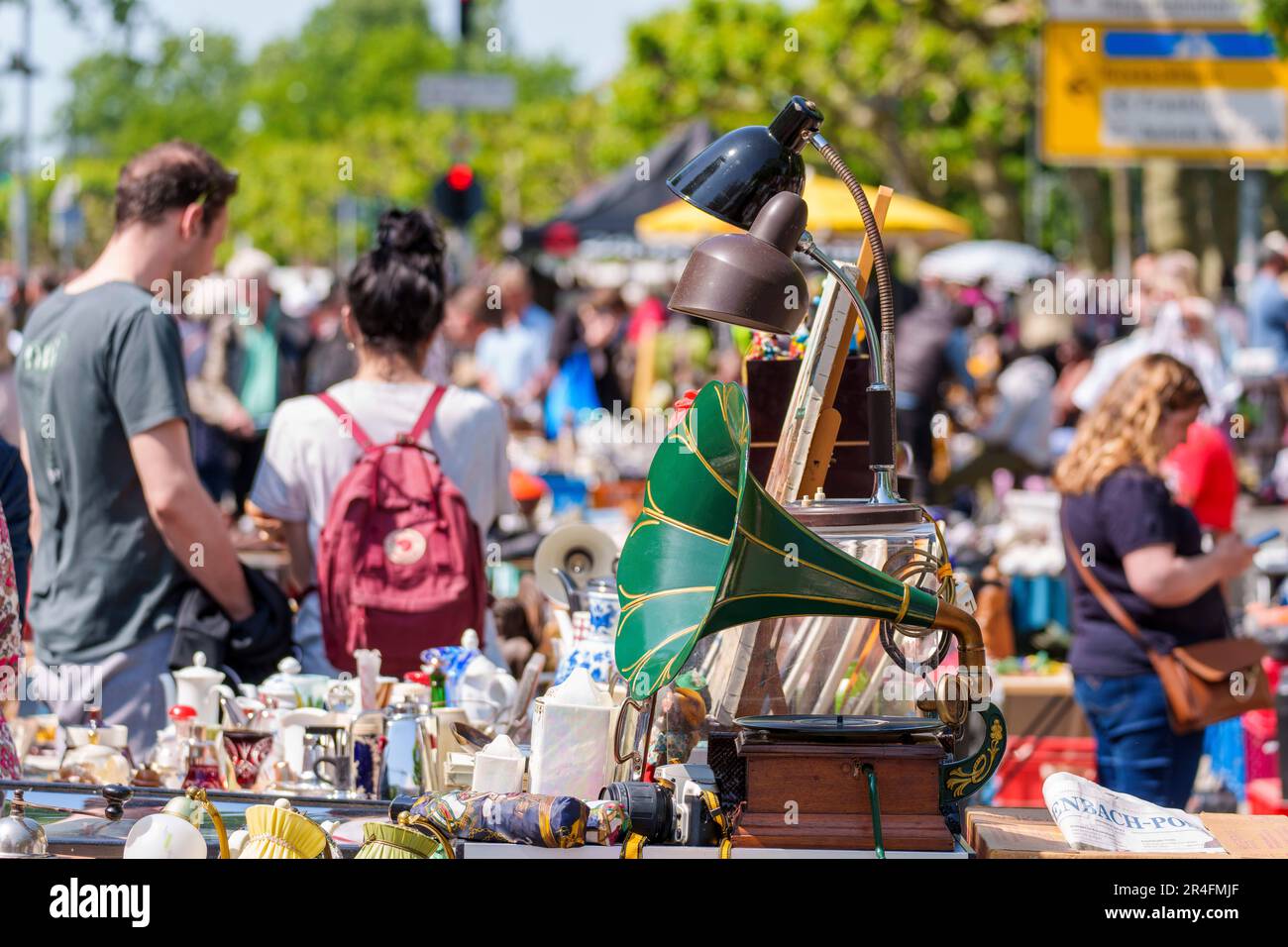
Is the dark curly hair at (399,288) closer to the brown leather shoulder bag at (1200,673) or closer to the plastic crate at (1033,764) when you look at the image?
the brown leather shoulder bag at (1200,673)

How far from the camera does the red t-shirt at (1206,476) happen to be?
6594 mm

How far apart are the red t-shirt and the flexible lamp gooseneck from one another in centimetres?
398

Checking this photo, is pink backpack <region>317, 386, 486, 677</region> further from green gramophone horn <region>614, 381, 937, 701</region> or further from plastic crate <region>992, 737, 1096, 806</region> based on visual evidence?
plastic crate <region>992, 737, 1096, 806</region>

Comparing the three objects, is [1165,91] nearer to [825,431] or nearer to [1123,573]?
[1123,573]

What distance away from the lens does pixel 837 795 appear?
8.15ft

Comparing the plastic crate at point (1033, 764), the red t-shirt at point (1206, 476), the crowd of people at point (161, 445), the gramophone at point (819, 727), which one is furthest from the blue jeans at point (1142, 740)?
the gramophone at point (819, 727)

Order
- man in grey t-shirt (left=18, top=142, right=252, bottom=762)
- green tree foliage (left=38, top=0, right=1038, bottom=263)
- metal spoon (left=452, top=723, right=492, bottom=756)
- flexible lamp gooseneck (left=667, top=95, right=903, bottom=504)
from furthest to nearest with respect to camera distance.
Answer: green tree foliage (left=38, top=0, right=1038, bottom=263) < man in grey t-shirt (left=18, top=142, right=252, bottom=762) < metal spoon (left=452, top=723, right=492, bottom=756) < flexible lamp gooseneck (left=667, top=95, right=903, bottom=504)

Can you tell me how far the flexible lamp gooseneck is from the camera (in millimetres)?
2748

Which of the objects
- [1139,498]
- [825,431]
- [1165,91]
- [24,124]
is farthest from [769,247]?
[24,124]

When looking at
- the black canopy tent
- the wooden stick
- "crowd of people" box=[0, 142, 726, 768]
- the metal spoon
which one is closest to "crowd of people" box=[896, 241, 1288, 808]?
"crowd of people" box=[0, 142, 726, 768]

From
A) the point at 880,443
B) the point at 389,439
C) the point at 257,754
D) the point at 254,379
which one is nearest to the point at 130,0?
the point at 254,379

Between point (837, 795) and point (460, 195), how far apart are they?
14011mm
